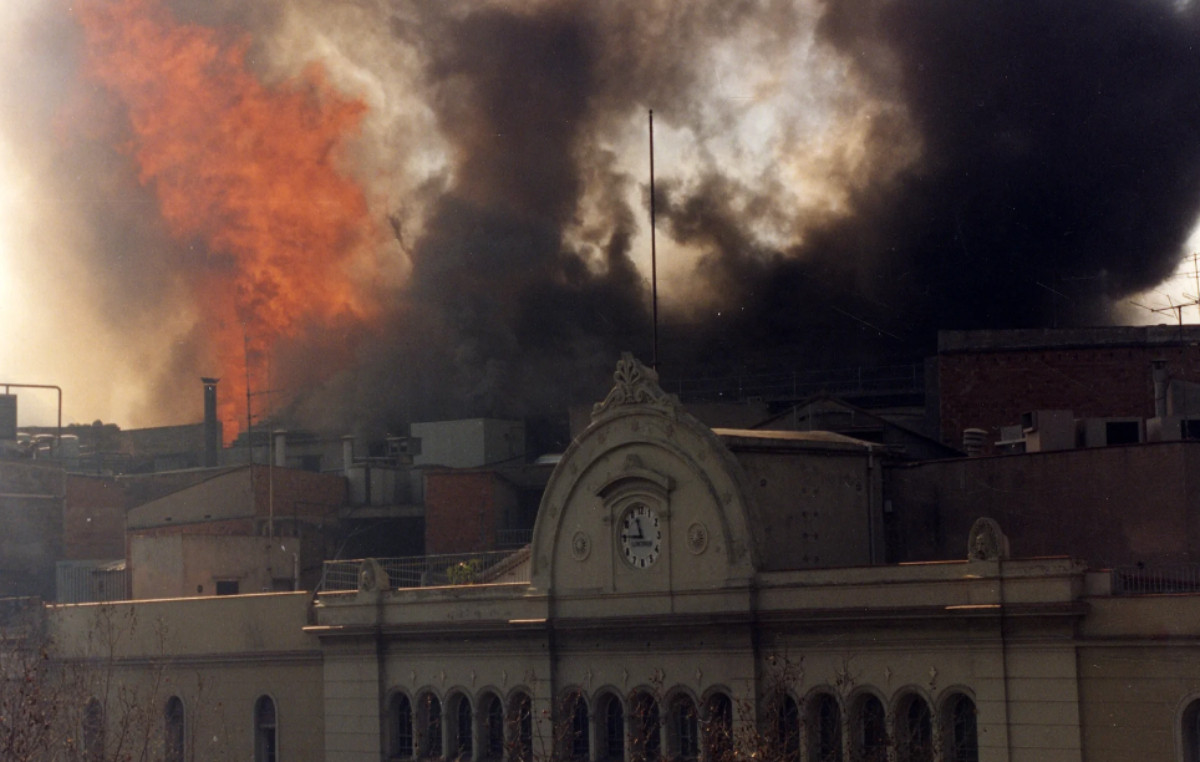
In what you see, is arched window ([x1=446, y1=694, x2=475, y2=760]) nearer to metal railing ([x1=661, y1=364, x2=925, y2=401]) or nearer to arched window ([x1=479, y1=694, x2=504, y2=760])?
arched window ([x1=479, y1=694, x2=504, y2=760])

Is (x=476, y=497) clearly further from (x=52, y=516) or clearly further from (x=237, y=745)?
(x=237, y=745)

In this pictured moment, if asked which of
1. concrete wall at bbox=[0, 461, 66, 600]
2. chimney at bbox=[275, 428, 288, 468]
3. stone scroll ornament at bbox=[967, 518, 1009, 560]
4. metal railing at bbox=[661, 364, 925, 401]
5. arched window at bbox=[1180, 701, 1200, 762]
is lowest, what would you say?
arched window at bbox=[1180, 701, 1200, 762]

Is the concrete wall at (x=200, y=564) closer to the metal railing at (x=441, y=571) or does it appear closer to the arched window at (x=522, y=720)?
the metal railing at (x=441, y=571)

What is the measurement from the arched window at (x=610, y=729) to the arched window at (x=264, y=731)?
32.4ft

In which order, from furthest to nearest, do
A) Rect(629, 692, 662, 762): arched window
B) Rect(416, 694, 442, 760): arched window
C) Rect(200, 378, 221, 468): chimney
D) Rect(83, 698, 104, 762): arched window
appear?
Rect(200, 378, 221, 468): chimney, Rect(83, 698, 104, 762): arched window, Rect(416, 694, 442, 760): arched window, Rect(629, 692, 662, 762): arched window

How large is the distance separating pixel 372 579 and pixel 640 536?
7570 mm

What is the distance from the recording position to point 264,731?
44969 mm

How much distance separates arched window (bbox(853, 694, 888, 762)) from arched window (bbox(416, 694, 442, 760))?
1109 cm

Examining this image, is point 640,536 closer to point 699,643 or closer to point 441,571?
point 699,643

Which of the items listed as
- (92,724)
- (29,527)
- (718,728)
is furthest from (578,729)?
(29,527)

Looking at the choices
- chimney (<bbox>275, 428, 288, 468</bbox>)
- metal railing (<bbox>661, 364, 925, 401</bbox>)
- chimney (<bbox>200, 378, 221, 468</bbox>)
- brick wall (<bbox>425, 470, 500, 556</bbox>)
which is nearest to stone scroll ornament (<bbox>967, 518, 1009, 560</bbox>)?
brick wall (<bbox>425, 470, 500, 556</bbox>)

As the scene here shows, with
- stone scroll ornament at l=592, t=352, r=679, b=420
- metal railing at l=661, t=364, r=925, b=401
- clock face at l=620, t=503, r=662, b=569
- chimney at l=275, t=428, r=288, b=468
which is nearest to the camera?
stone scroll ornament at l=592, t=352, r=679, b=420

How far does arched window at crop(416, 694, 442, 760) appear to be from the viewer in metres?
41.5

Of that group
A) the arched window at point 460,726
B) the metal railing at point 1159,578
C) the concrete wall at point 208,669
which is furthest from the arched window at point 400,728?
the metal railing at point 1159,578
